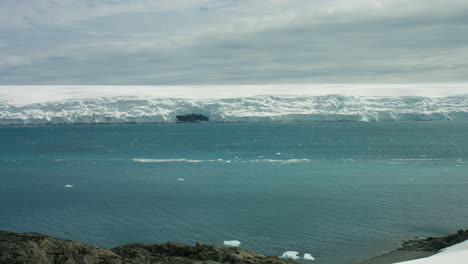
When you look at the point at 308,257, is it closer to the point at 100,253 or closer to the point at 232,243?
the point at 232,243

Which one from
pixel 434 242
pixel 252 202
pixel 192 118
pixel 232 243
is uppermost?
pixel 192 118

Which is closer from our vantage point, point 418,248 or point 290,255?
point 290,255

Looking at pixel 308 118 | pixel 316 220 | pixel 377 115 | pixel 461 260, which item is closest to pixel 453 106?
pixel 377 115

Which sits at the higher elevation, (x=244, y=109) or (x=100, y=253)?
(x=244, y=109)

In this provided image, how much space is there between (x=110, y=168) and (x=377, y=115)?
58138 mm

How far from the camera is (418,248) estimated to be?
35.9 feet

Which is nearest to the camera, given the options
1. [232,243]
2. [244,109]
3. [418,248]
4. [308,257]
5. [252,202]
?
[308,257]

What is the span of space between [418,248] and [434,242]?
49 cm

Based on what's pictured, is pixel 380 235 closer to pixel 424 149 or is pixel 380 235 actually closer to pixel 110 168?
pixel 110 168

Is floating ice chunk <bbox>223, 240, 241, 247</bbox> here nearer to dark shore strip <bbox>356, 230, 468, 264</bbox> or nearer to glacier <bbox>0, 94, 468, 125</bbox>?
dark shore strip <bbox>356, 230, 468, 264</bbox>

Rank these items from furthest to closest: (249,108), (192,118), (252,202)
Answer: (192,118), (249,108), (252,202)

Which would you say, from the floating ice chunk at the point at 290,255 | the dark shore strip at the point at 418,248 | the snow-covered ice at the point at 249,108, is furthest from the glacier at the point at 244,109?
the floating ice chunk at the point at 290,255

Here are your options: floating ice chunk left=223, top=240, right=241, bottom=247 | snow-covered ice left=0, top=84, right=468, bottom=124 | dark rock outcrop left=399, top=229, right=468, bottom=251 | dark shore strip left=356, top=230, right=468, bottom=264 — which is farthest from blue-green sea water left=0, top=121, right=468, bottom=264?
snow-covered ice left=0, top=84, right=468, bottom=124

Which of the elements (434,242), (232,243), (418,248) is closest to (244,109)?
(232,243)
